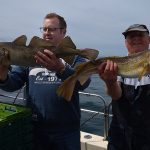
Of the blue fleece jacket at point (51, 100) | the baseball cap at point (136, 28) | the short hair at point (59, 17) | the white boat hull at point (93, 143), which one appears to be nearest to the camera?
the baseball cap at point (136, 28)

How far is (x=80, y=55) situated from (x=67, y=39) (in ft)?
0.84

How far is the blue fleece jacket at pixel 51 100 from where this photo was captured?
15.6 feet

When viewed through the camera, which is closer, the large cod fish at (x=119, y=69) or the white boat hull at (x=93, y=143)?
the large cod fish at (x=119, y=69)

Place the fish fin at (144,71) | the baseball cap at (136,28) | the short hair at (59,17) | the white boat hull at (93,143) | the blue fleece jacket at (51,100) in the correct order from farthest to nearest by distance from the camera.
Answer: the white boat hull at (93,143), the short hair at (59,17), the blue fleece jacket at (51,100), the baseball cap at (136,28), the fish fin at (144,71)

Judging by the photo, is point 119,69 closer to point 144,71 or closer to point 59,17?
point 144,71

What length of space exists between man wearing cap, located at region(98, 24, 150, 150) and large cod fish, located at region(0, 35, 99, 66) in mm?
336

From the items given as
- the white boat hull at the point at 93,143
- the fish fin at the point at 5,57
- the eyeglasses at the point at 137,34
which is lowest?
the white boat hull at the point at 93,143

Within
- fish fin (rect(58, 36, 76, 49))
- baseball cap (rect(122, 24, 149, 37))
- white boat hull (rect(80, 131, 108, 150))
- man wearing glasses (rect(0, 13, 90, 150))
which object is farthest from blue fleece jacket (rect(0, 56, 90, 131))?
white boat hull (rect(80, 131, 108, 150))

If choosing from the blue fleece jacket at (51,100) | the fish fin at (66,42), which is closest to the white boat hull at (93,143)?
the blue fleece jacket at (51,100)

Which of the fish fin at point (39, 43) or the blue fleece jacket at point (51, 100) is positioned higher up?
the fish fin at point (39, 43)

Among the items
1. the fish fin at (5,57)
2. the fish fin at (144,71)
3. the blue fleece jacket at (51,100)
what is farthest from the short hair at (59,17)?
the fish fin at (144,71)

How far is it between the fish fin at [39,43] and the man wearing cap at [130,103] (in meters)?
0.65

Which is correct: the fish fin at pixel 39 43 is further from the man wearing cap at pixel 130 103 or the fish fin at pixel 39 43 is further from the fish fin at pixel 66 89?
the man wearing cap at pixel 130 103

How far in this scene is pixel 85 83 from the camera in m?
4.85
